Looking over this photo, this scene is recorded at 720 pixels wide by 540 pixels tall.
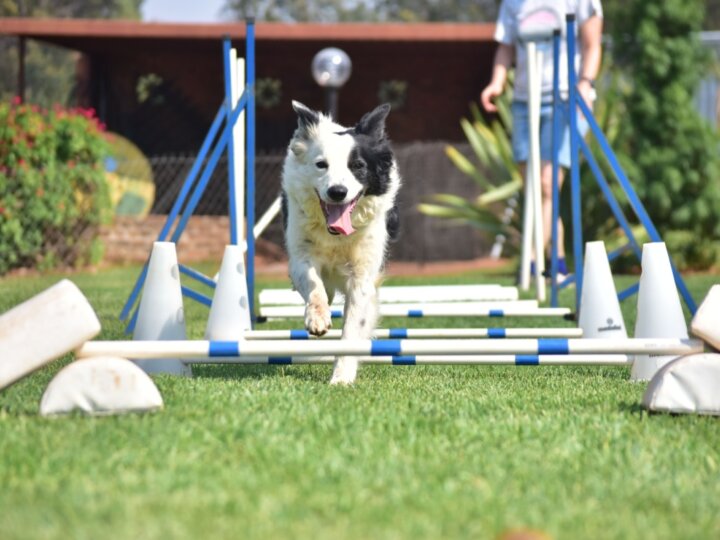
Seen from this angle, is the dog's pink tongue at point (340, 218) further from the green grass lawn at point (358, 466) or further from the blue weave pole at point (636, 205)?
the blue weave pole at point (636, 205)

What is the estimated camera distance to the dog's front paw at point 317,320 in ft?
13.7

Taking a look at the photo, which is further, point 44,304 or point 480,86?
point 480,86

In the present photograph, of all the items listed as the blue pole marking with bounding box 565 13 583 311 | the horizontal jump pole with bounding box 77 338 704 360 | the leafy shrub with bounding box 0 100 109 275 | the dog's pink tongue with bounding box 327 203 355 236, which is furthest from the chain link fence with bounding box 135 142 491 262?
the horizontal jump pole with bounding box 77 338 704 360

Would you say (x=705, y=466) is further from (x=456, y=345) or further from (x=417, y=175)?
(x=417, y=175)

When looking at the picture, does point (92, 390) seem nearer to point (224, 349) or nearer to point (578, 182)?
point (224, 349)

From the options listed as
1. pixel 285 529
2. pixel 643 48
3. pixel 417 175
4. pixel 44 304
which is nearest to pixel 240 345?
pixel 44 304

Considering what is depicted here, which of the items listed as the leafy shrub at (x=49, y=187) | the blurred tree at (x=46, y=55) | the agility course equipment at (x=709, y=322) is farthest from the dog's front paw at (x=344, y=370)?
the blurred tree at (x=46, y=55)

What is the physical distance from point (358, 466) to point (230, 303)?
2.29 meters

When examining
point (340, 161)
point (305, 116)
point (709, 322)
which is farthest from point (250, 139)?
point (709, 322)

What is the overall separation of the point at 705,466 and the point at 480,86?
14.4 m

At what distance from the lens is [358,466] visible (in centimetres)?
262

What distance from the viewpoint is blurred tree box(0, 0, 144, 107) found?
983 inches

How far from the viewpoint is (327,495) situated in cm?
234

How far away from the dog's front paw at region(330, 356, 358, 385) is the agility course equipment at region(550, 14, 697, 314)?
1.49m
